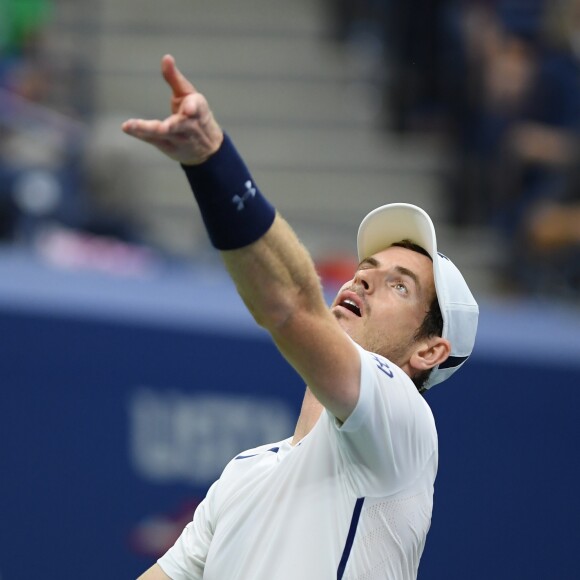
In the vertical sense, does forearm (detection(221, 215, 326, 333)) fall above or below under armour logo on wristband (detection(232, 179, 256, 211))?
below

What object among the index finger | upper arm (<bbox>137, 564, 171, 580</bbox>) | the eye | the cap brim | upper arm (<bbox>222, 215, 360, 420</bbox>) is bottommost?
upper arm (<bbox>137, 564, 171, 580</bbox>)

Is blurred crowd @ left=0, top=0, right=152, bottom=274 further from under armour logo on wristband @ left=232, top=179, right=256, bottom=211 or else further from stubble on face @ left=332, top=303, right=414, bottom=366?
under armour logo on wristband @ left=232, top=179, right=256, bottom=211

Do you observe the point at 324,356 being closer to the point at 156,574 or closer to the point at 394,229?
the point at 394,229

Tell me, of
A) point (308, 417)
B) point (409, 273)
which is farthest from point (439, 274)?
point (308, 417)

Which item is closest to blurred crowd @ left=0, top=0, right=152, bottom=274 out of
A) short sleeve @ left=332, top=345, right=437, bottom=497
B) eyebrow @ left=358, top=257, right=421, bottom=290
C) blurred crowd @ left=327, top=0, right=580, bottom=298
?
blurred crowd @ left=327, top=0, right=580, bottom=298

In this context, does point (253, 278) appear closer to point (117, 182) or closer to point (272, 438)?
point (272, 438)

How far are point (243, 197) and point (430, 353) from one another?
0.75 metres

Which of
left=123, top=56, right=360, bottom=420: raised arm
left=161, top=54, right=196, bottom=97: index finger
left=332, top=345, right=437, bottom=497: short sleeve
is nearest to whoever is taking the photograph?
left=161, top=54, right=196, bottom=97: index finger

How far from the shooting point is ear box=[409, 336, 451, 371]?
9.93 feet

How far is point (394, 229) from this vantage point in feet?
10.6

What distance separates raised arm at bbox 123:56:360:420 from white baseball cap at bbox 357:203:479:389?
44 centimetres

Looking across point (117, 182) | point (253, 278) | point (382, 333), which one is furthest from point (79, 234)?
point (253, 278)

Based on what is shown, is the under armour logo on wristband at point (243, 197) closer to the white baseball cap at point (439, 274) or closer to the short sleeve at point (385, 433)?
the short sleeve at point (385, 433)

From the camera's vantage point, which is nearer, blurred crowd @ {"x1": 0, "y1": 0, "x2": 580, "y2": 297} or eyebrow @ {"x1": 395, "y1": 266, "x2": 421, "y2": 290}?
eyebrow @ {"x1": 395, "y1": 266, "x2": 421, "y2": 290}
